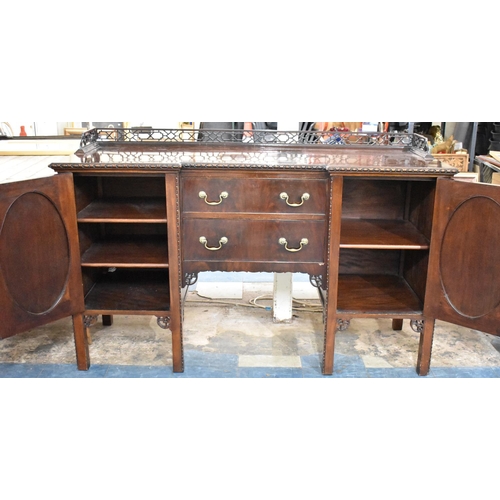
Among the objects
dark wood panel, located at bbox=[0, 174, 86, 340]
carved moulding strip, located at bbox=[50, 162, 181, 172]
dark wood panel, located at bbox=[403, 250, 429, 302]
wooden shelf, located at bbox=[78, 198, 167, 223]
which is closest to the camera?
dark wood panel, located at bbox=[0, 174, 86, 340]

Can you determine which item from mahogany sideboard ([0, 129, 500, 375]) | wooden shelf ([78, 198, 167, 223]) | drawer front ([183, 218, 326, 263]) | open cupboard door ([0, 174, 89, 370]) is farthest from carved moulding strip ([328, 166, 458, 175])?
open cupboard door ([0, 174, 89, 370])

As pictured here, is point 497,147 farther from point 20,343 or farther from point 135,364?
point 20,343

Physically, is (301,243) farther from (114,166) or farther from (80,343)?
(80,343)

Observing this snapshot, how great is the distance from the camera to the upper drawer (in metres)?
2.07

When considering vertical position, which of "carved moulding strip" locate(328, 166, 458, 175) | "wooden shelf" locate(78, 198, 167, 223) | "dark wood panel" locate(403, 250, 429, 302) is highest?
"carved moulding strip" locate(328, 166, 458, 175)

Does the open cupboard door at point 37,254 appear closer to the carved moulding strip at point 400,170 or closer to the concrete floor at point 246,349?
the concrete floor at point 246,349

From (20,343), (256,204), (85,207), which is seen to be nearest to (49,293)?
(85,207)

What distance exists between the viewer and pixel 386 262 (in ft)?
8.46

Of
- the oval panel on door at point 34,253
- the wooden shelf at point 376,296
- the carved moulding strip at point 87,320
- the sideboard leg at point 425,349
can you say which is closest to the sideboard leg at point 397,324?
the wooden shelf at point 376,296

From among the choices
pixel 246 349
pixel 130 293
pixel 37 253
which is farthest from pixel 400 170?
pixel 37 253

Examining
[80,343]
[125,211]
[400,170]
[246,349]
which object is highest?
[400,170]

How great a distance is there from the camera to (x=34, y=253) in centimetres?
198

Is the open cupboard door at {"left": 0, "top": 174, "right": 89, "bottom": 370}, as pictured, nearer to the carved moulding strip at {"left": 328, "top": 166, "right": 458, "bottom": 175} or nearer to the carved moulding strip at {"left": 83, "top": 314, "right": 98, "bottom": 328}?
the carved moulding strip at {"left": 83, "top": 314, "right": 98, "bottom": 328}

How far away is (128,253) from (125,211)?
19 centimetres
